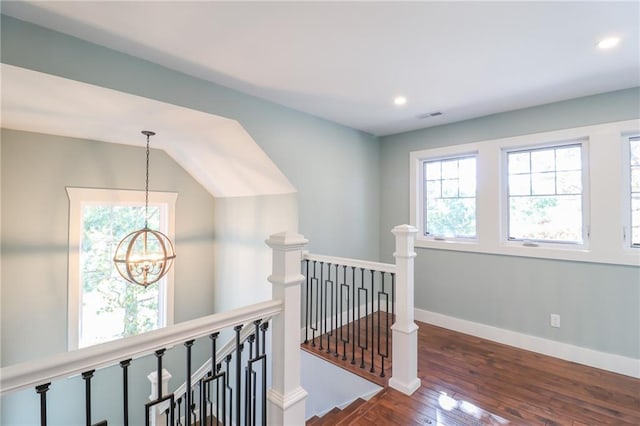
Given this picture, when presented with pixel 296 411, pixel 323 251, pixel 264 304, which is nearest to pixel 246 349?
pixel 323 251

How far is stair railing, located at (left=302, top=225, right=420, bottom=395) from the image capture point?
2.40 meters

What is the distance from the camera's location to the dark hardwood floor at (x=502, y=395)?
6.89ft

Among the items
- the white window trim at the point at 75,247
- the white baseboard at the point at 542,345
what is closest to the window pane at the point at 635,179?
the white baseboard at the point at 542,345

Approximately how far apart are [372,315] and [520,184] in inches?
84.8

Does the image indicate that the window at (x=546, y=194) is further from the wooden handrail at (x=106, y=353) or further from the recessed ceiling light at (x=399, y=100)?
the wooden handrail at (x=106, y=353)

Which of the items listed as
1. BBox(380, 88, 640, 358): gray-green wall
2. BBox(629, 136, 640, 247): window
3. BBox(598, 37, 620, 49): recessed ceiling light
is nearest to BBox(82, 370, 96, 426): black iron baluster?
BBox(598, 37, 620, 49): recessed ceiling light

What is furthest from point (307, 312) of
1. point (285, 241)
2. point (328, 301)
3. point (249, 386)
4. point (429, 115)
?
point (429, 115)

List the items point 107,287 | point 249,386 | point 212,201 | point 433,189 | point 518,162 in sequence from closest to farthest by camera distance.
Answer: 1. point 249,386
2. point 518,162
3. point 107,287
4. point 433,189
5. point 212,201

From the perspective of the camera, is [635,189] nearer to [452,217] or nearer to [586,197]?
[586,197]

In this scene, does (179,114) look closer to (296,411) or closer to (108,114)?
(108,114)

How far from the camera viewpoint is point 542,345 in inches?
121

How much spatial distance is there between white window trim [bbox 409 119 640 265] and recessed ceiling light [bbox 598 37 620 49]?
1027mm

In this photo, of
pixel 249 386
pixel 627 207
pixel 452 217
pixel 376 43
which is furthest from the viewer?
pixel 452 217

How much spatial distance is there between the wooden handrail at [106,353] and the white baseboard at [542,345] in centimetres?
307
